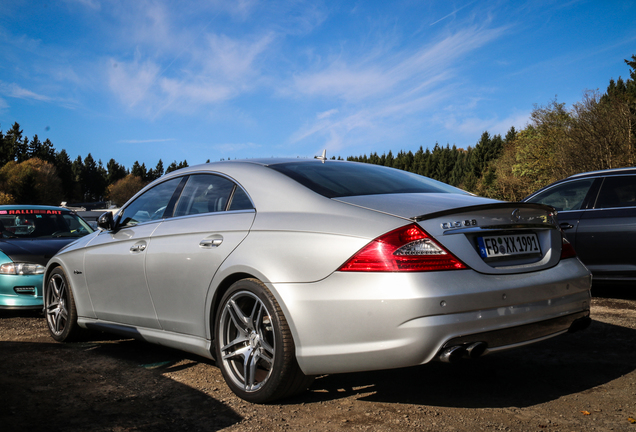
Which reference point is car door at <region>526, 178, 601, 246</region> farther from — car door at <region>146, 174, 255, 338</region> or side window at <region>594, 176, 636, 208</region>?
car door at <region>146, 174, 255, 338</region>

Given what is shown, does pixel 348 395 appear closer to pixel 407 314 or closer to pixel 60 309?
pixel 407 314

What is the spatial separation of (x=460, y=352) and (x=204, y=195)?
2.17 meters

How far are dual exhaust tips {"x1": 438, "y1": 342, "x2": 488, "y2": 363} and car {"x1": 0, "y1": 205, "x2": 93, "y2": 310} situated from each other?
546cm

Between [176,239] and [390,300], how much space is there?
1.80 metres

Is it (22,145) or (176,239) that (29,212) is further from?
(22,145)

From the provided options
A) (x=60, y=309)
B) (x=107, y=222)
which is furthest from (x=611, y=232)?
(x=60, y=309)

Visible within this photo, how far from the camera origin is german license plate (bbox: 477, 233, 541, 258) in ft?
9.18

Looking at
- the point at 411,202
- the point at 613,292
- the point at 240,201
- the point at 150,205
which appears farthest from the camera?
the point at 613,292

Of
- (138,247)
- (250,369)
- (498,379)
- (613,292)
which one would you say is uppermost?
(138,247)

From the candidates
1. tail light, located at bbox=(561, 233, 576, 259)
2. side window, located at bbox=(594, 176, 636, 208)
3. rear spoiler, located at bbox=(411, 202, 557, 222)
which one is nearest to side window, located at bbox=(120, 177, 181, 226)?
rear spoiler, located at bbox=(411, 202, 557, 222)

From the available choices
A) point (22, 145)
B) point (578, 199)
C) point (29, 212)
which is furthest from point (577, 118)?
point (22, 145)

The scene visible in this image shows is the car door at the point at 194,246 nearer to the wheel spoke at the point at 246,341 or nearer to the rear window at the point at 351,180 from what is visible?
the wheel spoke at the point at 246,341

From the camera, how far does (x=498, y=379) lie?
3.45m

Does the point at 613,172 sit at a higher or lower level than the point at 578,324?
higher
